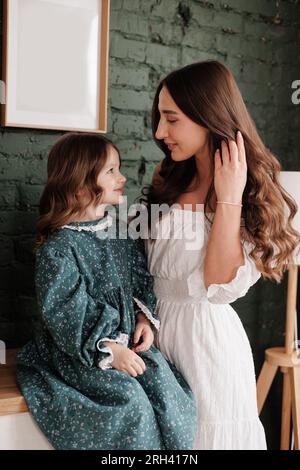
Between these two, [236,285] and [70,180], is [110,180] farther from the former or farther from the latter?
[236,285]

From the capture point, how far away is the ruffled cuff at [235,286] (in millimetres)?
1679

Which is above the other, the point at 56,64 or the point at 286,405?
the point at 56,64

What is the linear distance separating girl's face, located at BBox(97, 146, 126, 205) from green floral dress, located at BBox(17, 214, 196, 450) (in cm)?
10

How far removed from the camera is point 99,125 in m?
2.13

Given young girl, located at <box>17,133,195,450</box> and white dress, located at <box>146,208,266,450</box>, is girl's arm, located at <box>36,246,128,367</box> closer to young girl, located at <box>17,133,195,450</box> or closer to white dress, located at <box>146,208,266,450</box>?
young girl, located at <box>17,133,195,450</box>

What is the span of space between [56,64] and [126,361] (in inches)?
40.8

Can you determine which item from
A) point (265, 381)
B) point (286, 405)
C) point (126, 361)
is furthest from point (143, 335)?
point (286, 405)

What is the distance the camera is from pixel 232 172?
5.58ft

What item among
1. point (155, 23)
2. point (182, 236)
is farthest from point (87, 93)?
point (182, 236)

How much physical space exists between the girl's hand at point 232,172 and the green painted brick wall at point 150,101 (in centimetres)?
61

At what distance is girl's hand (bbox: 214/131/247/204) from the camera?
5.55 feet

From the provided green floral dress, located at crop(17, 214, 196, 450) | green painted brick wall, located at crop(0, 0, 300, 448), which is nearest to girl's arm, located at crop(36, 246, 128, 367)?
green floral dress, located at crop(17, 214, 196, 450)
